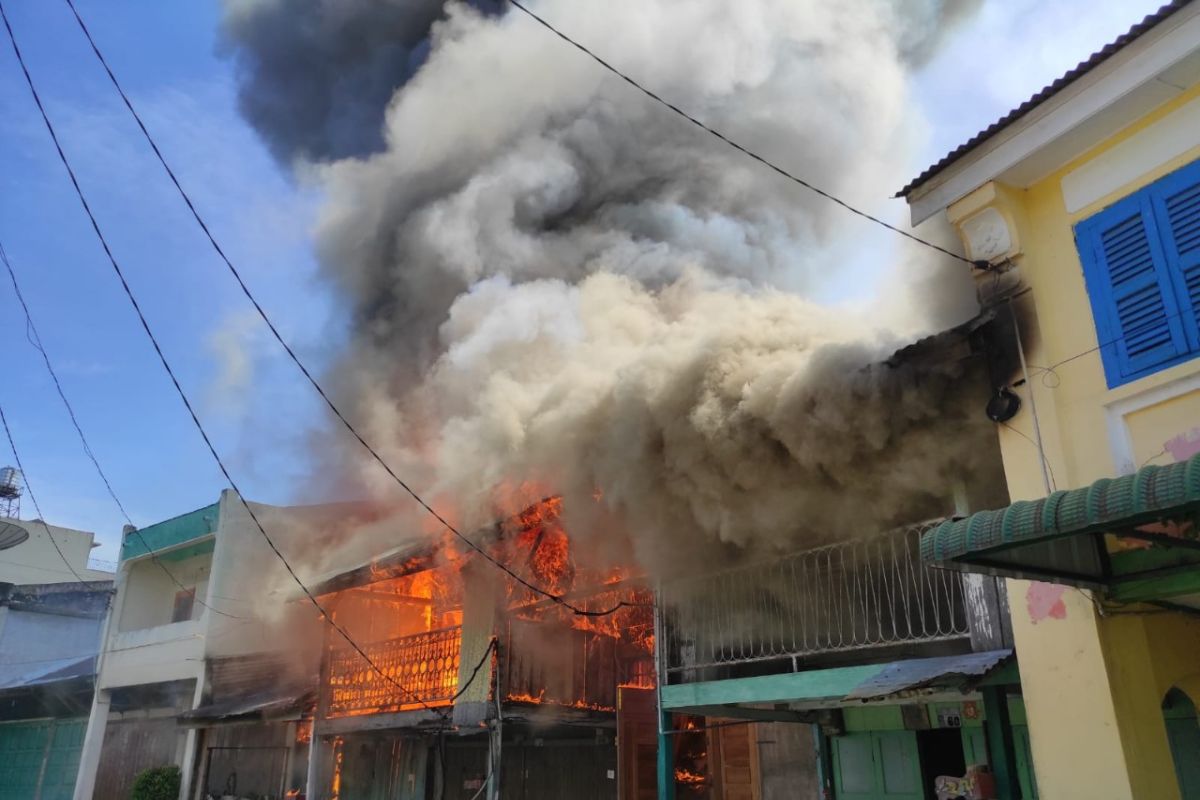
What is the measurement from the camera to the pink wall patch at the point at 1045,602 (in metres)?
6.28

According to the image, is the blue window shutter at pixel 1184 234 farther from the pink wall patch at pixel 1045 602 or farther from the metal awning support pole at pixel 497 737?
the metal awning support pole at pixel 497 737

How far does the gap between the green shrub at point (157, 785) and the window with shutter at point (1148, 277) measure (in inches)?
769

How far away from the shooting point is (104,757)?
22734mm

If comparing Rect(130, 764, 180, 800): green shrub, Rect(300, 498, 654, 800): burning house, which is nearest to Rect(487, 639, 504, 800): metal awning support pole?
Rect(300, 498, 654, 800): burning house

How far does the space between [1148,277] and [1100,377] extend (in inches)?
30.4

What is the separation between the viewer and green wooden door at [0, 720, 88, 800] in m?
23.0

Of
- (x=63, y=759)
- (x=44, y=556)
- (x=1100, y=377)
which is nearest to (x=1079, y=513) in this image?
(x=1100, y=377)

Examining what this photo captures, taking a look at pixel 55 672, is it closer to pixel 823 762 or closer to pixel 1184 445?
pixel 823 762

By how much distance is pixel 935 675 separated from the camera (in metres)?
6.46

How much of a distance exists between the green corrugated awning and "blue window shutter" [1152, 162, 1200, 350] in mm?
1429

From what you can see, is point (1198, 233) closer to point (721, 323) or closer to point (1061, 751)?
point (1061, 751)

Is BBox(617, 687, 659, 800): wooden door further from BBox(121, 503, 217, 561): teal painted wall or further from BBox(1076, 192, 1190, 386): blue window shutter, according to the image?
BBox(121, 503, 217, 561): teal painted wall

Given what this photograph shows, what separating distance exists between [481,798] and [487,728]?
8.11 ft

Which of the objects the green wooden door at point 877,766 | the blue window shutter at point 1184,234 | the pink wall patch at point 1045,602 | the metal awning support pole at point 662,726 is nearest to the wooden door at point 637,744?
the metal awning support pole at point 662,726
